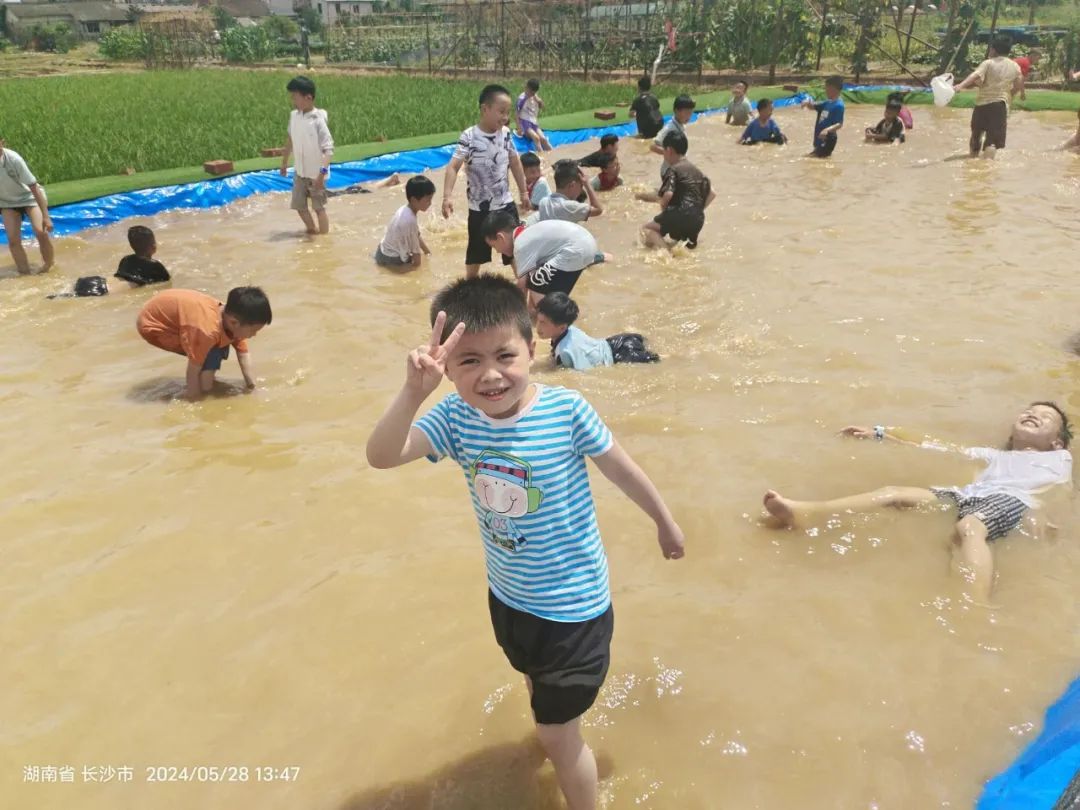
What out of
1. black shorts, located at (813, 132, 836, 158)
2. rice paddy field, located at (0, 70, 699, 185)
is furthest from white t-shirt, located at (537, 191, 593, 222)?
black shorts, located at (813, 132, 836, 158)

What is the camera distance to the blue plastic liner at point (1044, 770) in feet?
6.54

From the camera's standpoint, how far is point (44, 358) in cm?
560

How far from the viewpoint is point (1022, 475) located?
365 centimetres

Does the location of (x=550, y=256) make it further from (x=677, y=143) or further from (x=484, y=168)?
(x=677, y=143)

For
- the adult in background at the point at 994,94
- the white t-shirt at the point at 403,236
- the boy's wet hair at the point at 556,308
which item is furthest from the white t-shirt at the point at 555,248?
the adult in background at the point at 994,94

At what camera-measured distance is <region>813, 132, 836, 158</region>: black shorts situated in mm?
12695

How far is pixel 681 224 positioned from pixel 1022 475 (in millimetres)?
4764

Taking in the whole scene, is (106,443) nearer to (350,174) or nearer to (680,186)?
(680,186)

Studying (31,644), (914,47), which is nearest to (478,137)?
(31,644)

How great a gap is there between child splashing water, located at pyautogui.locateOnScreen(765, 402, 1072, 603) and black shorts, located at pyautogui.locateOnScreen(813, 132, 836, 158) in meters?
10.00

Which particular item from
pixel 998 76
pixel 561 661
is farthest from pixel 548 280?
pixel 998 76

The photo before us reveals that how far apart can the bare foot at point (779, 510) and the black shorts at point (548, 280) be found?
2.65 meters

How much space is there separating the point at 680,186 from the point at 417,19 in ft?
132

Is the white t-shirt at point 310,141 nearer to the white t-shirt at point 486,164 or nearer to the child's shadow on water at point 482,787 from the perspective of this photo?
the white t-shirt at point 486,164
